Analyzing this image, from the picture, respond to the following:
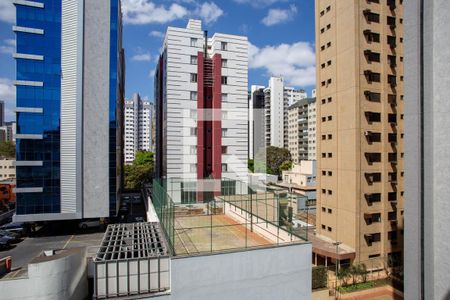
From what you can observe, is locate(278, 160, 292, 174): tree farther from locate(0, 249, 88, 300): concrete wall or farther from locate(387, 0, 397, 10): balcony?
locate(0, 249, 88, 300): concrete wall

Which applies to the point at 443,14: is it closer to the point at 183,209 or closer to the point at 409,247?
the point at 409,247

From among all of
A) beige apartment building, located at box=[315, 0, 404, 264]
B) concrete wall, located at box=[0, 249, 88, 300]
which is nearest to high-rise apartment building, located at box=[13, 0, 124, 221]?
concrete wall, located at box=[0, 249, 88, 300]

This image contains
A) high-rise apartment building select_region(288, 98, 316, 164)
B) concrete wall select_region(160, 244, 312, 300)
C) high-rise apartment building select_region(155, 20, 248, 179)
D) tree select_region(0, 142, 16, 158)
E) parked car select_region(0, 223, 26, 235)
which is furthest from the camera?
high-rise apartment building select_region(288, 98, 316, 164)

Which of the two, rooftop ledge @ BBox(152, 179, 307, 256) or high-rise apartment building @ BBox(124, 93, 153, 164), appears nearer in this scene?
rooftop ledge @ BBox(152, 179, 307, 256)

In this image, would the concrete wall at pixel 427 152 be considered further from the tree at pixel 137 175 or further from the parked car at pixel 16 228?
the tree at pixel 137 175

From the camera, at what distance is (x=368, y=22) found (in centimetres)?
1714

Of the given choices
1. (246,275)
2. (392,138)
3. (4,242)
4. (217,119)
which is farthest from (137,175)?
(246,275)

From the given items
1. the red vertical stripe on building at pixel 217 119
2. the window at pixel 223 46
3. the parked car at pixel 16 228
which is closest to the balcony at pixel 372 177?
the red vertical stripe on building at pixel 217 119

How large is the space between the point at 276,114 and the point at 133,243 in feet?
220

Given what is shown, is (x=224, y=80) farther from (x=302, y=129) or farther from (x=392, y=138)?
(x=302, y=129)

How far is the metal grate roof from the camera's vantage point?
7.74 m

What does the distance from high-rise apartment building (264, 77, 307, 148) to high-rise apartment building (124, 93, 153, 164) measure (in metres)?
33.6

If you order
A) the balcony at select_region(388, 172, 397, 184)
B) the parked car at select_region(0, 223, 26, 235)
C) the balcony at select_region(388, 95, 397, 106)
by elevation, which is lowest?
the parked car at select_region(0, 223, 26, 235)

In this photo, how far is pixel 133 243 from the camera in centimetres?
877
